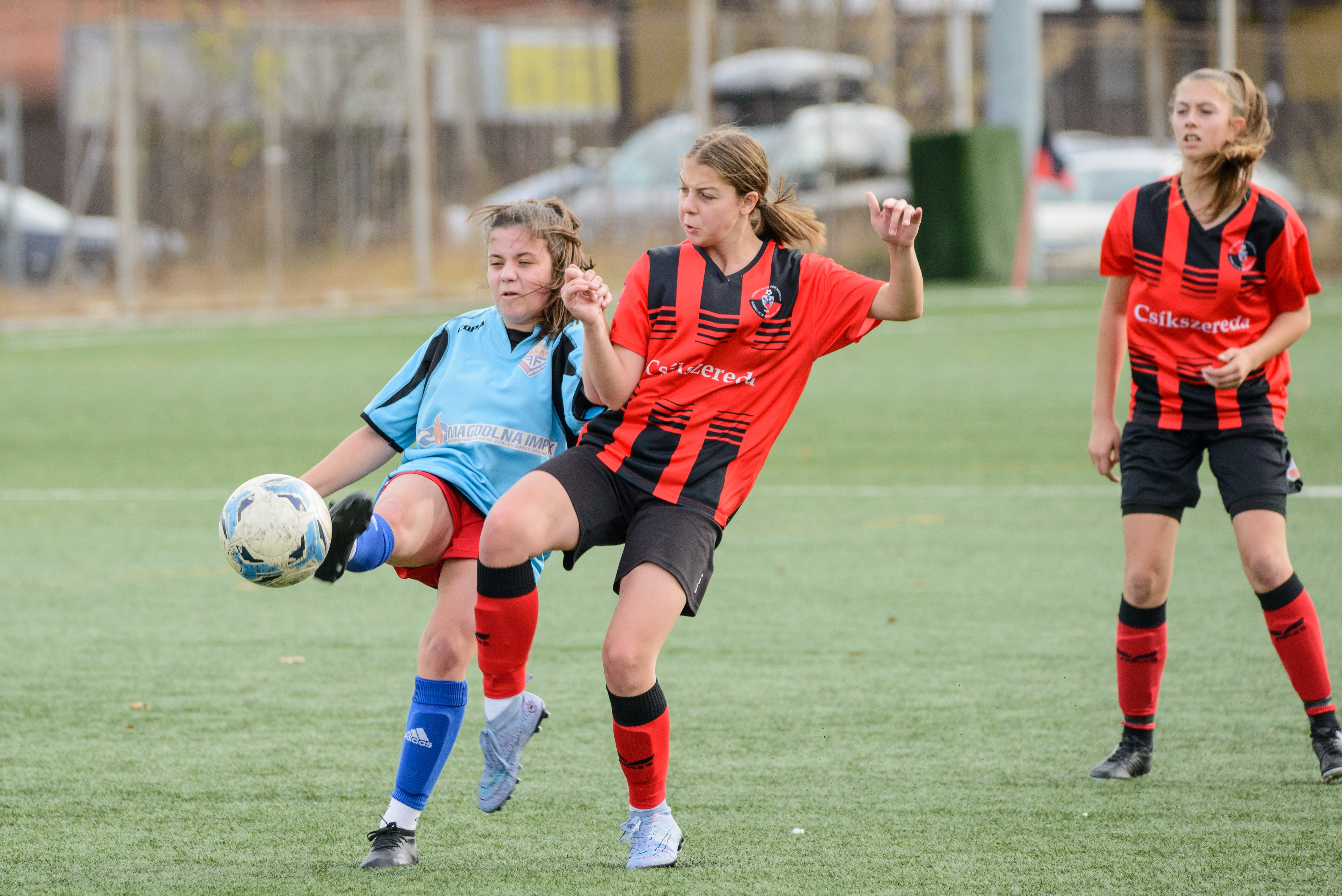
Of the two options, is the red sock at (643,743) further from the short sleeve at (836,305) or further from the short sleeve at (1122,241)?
the short sleeve at (1122,241)

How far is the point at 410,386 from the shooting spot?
423 centimetres

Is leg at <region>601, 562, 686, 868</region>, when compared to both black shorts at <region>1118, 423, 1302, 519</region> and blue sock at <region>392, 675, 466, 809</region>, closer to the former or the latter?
blue sock at <region>392, 675, 466, 809</region>

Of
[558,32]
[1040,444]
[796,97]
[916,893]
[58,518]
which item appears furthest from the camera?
[796,97]

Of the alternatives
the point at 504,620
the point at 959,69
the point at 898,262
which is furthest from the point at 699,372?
the point at 959,69

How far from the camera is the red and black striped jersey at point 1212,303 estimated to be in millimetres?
4422

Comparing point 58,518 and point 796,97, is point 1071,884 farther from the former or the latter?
point 796,97

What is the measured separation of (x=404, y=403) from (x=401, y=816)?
1.04 meters

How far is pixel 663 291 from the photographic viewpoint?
3.92 meters

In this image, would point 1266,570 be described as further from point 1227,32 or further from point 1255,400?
Answer: point 1227,32

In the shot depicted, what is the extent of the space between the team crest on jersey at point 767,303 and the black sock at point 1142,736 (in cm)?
153

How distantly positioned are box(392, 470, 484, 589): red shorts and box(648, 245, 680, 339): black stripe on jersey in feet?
2.02

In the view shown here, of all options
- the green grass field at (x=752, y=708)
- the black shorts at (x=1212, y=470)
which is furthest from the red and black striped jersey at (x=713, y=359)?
the black shorts at (x=1212, y=470)

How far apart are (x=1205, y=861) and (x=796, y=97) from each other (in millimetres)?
23507

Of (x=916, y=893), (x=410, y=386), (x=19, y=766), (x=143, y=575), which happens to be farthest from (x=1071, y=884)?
(x=143, y=575)
